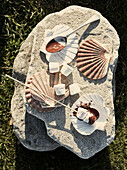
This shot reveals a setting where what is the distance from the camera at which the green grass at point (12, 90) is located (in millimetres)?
3418

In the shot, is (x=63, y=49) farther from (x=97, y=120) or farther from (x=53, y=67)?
(x=97, y=120)

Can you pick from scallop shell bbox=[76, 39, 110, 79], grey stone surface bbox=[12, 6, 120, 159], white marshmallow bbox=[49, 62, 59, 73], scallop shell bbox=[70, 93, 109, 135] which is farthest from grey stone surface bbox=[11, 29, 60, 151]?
scallop shell bbox=[76, 39, 110, 79]

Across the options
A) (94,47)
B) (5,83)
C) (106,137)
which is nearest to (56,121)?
(106,137)

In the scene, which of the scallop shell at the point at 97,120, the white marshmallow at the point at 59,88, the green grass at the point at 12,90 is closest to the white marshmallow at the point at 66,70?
the white marshmallow at the point at 59,88

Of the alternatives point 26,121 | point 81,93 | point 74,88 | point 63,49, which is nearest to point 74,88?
point 74,88

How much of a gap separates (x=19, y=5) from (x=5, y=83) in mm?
1131

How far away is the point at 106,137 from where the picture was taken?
2.70 m

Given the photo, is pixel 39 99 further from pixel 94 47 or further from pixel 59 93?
pixel 94 47

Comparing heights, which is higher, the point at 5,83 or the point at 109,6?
the point at 109,6

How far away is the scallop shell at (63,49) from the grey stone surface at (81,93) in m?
0.07

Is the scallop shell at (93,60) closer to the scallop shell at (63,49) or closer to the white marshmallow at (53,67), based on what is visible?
the scallop shell at (63,49)

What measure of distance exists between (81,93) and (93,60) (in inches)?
15.1

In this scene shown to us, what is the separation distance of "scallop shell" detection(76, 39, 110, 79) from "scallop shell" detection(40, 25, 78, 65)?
0.27ft

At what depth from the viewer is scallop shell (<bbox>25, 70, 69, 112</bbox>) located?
2568 mm
